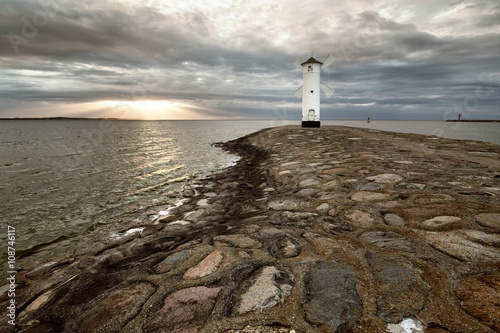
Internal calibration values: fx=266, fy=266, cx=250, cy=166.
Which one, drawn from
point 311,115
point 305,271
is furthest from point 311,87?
point 305,271

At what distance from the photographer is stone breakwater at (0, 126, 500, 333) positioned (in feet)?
6.12

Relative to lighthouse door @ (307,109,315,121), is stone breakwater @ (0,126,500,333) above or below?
below

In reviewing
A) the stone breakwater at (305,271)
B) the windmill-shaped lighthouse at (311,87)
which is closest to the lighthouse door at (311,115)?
the windmill-shaped lighthouse at (311,87)

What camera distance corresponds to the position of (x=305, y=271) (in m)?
2.44

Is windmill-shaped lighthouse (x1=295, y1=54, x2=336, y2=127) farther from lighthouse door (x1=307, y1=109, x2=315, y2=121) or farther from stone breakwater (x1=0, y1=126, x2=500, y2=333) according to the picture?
stone breakwater (x1=0, y1=126, x2=500, y2=333)

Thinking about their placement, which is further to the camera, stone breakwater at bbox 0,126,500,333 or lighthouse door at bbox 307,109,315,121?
lighthouse door at bbox 307,109,315,121

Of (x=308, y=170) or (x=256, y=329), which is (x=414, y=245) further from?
(x=308, y=170)

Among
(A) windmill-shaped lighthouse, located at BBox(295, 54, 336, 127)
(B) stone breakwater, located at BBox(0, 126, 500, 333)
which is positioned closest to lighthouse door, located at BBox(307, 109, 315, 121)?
(A) windmill-shaped lighthouse, located at BBox(295, 54, 336, 127)

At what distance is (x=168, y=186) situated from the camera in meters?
9.42

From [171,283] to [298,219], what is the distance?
1.96 metres

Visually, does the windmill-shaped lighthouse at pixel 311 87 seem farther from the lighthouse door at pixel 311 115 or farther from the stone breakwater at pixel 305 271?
the stone breakwater at pixel 305 271

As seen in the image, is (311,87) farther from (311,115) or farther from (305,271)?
(305,271)

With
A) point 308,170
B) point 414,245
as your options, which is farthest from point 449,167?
point 414,245

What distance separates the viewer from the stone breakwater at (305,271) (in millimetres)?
1866
